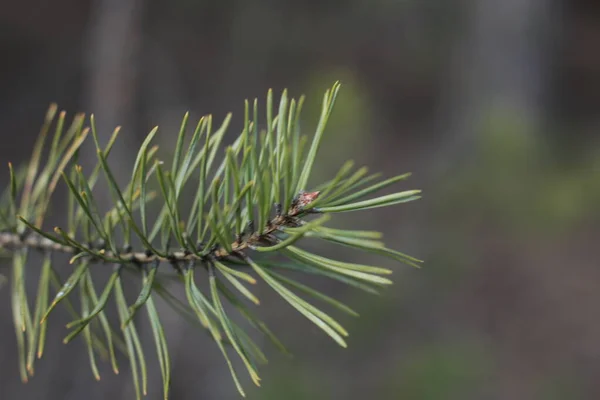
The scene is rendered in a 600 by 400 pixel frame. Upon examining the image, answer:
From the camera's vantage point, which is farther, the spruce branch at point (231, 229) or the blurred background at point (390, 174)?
the blurred background at point (390, 174)

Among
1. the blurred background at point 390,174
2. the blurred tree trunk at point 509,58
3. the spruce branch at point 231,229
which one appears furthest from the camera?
the blurred tree trunk at point 509,58

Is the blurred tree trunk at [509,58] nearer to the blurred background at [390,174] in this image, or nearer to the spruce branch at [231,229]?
the blurred background at [390,174]

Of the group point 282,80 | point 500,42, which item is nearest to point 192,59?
point 282,80

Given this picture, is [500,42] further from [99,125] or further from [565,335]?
[99,125]

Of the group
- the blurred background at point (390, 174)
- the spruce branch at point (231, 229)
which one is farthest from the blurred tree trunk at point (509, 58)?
the spruce branch at point (231, 229)

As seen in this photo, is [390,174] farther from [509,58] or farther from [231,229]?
[231,229]

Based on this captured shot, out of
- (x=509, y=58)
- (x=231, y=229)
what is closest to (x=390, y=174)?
(x=509, y=58)

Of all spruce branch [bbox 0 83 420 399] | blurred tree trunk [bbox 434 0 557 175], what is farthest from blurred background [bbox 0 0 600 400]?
spruce branch [bbox 0 83 420 399]

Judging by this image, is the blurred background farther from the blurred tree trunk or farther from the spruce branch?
the spruce branch

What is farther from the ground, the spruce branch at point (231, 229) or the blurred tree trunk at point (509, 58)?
the blurred tree trunk at point (509, 58)
